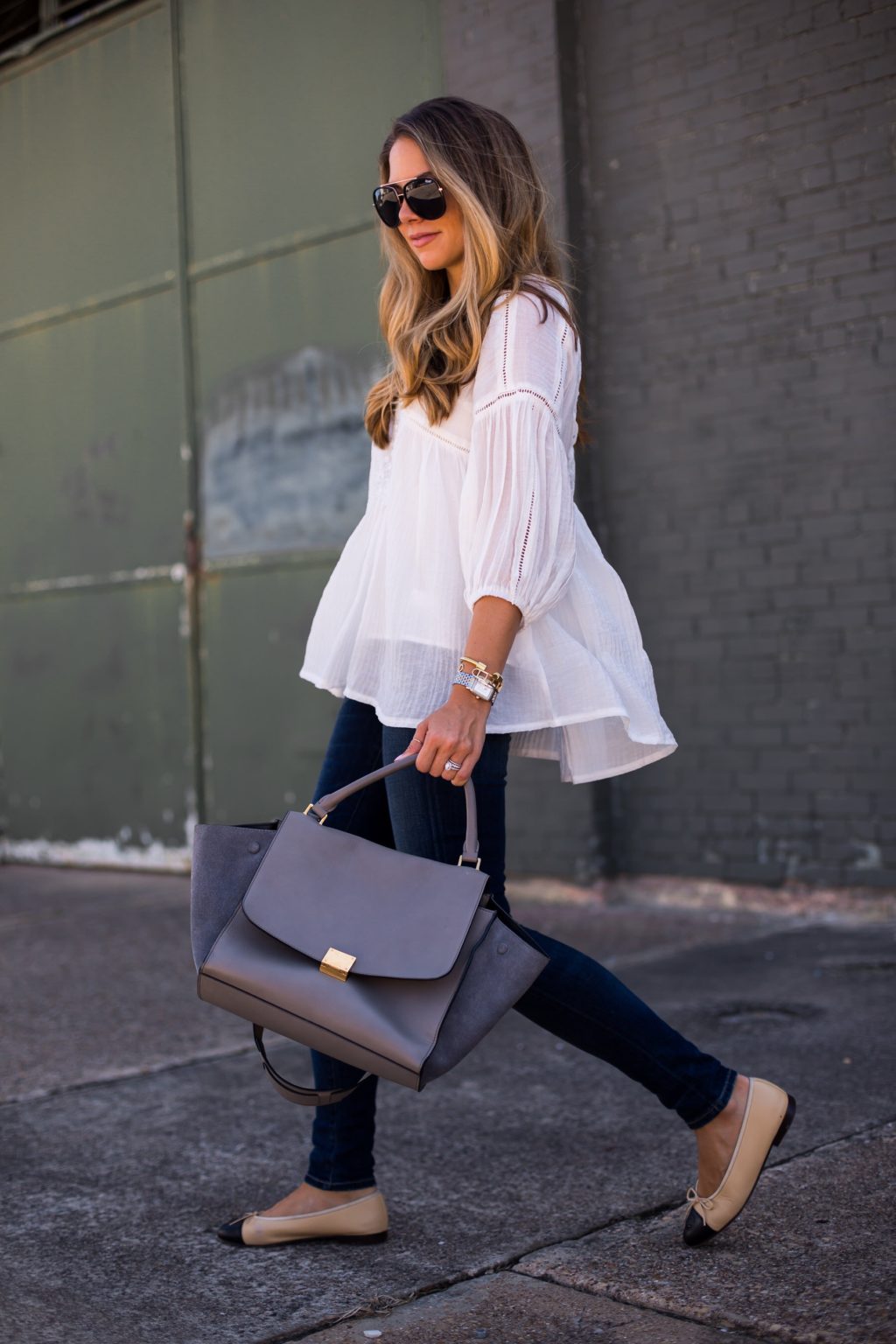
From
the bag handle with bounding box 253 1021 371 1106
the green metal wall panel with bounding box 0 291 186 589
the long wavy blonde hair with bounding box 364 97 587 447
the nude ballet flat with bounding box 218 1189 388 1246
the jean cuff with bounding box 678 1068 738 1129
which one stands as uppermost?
the green metal wall panel with bounding box 0 291 186 589

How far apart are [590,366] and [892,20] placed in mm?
1742

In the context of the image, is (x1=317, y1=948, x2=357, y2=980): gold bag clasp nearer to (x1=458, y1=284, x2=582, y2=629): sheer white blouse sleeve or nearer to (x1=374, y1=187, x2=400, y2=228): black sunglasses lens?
(x1=458, y1=284, x2=582, y2=629): sheer white blouse sleeve

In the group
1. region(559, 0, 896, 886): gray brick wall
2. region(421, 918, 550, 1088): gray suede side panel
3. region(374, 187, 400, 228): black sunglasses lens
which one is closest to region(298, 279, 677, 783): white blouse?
region(374, 187, 400, 228): black sunglasses lens

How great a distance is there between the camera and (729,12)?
586 centimetres

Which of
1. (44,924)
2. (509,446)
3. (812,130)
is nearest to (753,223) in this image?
(812,130)

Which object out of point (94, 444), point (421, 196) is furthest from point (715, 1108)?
point (94, 444)

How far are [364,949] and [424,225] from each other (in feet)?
4.16

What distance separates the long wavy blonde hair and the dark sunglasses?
0.02m

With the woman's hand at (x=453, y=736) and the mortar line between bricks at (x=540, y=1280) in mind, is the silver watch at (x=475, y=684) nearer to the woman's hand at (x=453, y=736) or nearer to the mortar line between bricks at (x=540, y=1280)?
the woman's hand at (x=453, y=736)

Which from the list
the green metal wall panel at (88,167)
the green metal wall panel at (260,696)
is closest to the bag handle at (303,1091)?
the green metal wall panel at (260,696)

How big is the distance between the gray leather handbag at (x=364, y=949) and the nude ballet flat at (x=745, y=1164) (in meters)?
0.54

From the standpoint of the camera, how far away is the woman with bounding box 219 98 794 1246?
249 cm

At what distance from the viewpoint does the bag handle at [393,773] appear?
2379mm

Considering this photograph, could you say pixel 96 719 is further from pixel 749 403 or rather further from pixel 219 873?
pixel 219 873
